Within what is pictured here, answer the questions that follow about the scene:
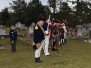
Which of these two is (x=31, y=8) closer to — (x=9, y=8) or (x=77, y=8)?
(x=77, y=8)

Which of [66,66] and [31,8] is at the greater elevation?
[31,8]

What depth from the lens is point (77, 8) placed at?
45469 mm

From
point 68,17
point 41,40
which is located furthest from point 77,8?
point 41,40

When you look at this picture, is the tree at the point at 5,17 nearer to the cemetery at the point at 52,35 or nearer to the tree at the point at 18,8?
the cemetery at the point at 52,35

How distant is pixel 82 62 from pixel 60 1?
4097cm

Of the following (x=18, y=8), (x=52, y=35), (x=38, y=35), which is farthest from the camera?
(x=18, y=8)

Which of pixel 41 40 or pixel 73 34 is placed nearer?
pixel 41 40

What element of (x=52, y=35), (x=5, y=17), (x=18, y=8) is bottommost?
(x=52, y=35)

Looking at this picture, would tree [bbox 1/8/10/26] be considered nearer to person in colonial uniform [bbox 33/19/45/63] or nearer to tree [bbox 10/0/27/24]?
tree [bbox 10/0/27/24]

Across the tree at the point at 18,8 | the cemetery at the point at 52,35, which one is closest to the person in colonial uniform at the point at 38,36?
the cemetery at the point at 52,35

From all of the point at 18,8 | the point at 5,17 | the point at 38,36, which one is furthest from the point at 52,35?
the point at 5,17

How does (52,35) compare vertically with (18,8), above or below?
below

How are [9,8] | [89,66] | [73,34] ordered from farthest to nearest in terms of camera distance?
[9,8] < [73,34] < [89,66]

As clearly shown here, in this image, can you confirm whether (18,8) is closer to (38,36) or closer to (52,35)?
(52,35)
